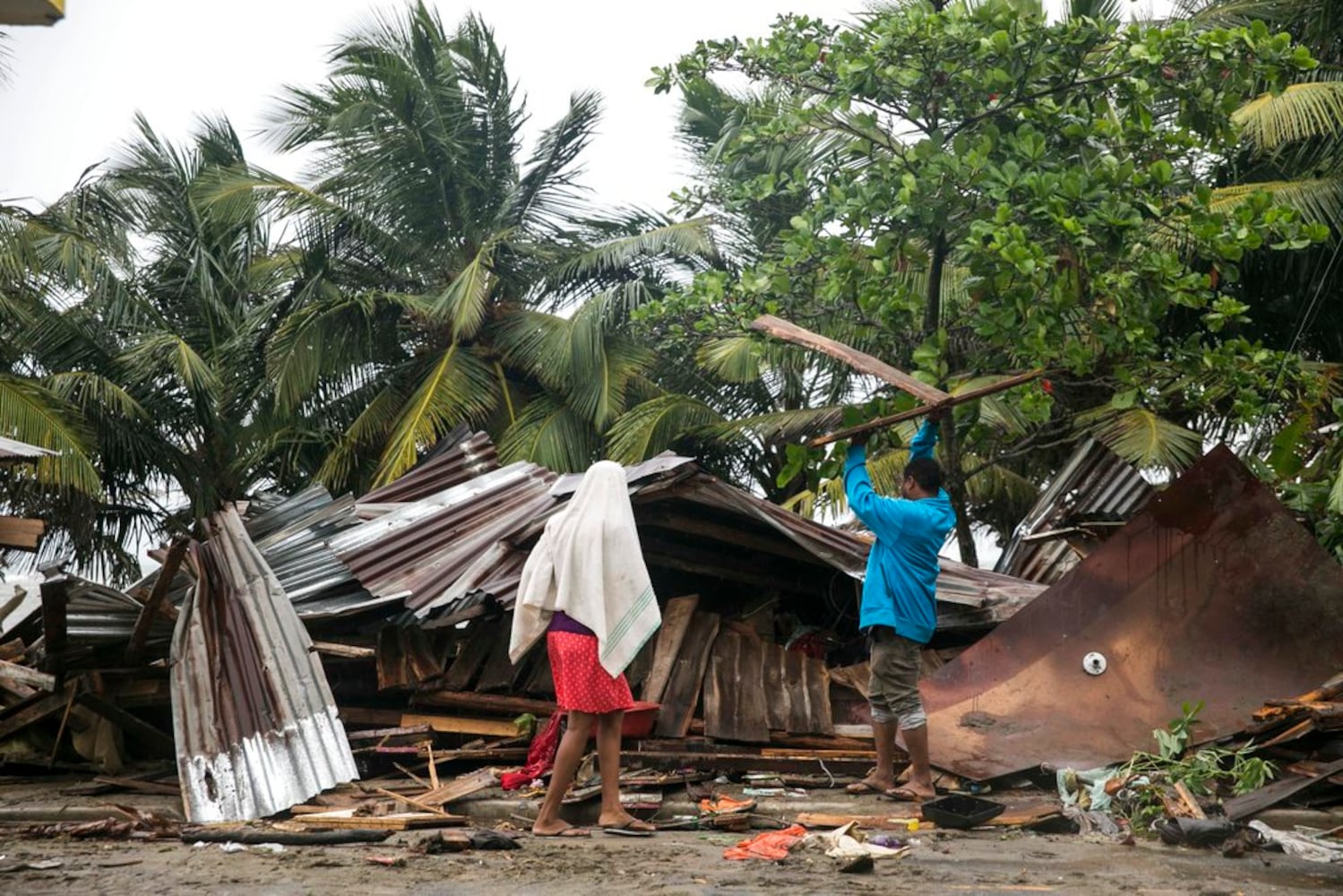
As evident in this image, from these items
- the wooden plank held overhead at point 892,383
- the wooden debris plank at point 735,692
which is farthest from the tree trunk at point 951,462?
the wooden debris plank at point 735,692

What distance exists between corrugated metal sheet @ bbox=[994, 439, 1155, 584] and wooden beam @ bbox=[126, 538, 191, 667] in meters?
6.01

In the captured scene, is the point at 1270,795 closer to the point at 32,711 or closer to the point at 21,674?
the point at 21,674

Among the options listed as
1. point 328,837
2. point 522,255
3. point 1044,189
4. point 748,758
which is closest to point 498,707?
point 748,758

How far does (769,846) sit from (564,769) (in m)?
1.02

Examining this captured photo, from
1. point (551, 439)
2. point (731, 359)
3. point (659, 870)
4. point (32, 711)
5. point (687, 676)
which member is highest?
point (731, 359)

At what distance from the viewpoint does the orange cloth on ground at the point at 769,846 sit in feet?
17.9

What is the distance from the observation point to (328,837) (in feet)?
19.8

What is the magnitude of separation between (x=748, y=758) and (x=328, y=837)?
97.8 inches

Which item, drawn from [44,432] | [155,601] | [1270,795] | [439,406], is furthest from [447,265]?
[1270,795]

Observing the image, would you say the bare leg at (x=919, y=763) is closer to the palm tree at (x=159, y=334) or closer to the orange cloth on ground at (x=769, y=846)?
the orange cloth on ground at (x=769, y=846)

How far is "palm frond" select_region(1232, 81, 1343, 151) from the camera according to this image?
512 inches

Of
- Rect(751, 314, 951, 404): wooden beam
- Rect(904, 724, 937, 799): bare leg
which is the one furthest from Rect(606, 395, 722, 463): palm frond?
Rect(904, 724, 937, 799): bare leg

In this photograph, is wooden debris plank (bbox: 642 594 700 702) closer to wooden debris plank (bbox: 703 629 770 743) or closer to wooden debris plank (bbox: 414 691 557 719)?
wooden debris plank (bbox: 703 629 770 743)

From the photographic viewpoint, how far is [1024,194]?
741 centimetres
